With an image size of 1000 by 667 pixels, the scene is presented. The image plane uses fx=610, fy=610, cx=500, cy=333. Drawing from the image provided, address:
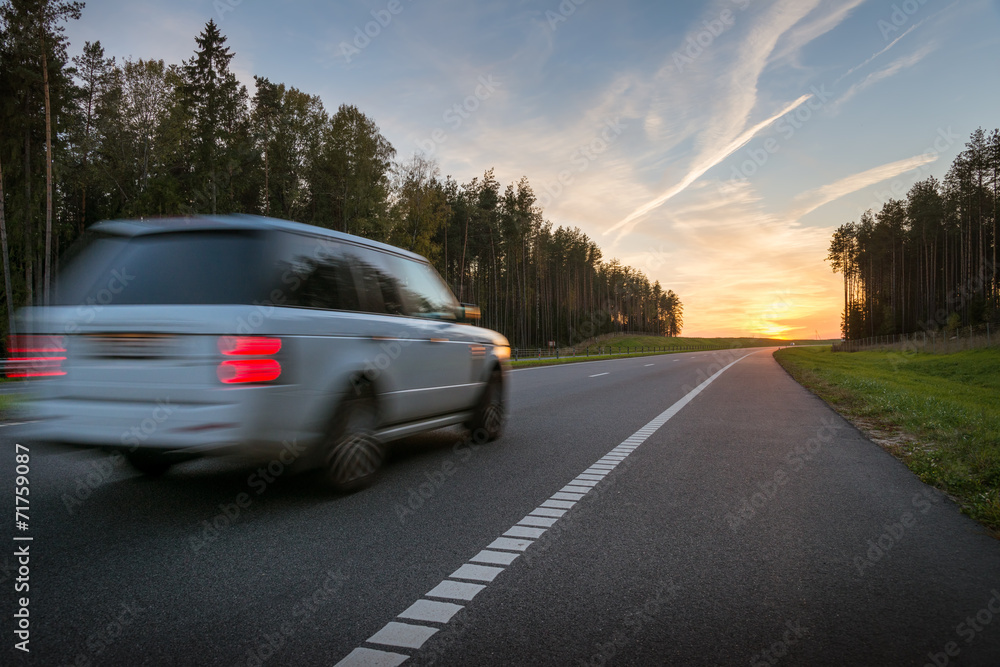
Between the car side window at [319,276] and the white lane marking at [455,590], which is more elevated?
the car side window at [319,276]

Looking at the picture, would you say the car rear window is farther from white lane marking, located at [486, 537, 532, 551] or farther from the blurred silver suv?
white lane marking, located at [486, 537, 532, 551]

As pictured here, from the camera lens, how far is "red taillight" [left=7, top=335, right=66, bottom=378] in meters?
4.44

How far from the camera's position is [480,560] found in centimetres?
347

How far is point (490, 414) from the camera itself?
769 centimetres

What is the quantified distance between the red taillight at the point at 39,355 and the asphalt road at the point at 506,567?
0.99m

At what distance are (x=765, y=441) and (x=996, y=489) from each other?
2911 millimetres

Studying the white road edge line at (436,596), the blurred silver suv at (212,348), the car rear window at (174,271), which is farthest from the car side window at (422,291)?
the white road edge line at (436,596)

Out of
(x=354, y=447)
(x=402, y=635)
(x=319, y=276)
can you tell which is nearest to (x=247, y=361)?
(x=319, y=276)

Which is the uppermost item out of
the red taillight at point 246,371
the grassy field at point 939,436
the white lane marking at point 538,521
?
the red taillight at point 246,371

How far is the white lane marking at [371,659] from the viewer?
228 cm

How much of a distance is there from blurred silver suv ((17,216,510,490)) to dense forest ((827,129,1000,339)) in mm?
52407

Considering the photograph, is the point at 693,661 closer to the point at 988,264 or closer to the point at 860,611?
the point at 860,611

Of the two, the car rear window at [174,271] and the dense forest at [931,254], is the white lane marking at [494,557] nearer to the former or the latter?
the car rear window at [174,271]

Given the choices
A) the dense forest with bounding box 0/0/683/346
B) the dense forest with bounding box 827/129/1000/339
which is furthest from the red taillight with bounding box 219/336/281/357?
the dense forest with bounding box 827/129/1000/339
